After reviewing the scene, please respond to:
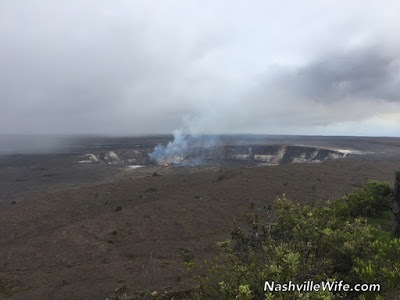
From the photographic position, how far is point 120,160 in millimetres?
79125

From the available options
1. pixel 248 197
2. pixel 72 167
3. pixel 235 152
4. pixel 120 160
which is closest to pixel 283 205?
pixel 248 197

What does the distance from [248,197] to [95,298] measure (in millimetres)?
18608

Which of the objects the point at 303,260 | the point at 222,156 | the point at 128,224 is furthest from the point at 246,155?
the point at 303,260

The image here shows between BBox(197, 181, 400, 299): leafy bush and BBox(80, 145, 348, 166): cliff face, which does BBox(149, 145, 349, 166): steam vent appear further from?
BBox(197, 181, 400, 299): leafy bush

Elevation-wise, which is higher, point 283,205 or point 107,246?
point 283,205

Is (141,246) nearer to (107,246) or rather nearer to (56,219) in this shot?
(107,246)

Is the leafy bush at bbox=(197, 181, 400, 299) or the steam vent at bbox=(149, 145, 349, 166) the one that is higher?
the leafy bush at bbox=(197, 181, 400, 299)

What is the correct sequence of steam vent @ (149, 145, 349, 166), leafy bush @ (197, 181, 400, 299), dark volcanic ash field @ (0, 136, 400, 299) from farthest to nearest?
steam vent @ (149, 145, 349, 166)
dark volcanic ash field @ (0, 136, 400, 299)
leafy bush @ (197, 181, 400, 299)

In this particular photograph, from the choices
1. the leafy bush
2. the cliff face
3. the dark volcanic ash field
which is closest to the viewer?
the leafy bush

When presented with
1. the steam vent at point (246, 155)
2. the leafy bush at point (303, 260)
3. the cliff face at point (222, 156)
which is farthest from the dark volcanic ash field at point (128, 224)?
the steam vent at point (246, 155)

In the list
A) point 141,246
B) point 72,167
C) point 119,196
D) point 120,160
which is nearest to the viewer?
point 141,246

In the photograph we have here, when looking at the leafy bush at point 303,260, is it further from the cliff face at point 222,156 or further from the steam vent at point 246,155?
the steam vent at point 246,155

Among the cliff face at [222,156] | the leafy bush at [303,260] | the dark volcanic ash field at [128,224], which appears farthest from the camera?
the cliff face at [222,156]

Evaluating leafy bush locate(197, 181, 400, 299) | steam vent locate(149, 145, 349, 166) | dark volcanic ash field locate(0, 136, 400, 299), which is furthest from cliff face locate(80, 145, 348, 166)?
leafy bush locate(197, 181, 400, 299)
